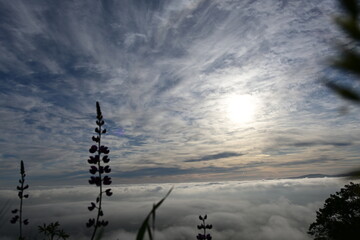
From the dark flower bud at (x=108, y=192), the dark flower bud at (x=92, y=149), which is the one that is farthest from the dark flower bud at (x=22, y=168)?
the dark flower bud at (x=108, y=192)

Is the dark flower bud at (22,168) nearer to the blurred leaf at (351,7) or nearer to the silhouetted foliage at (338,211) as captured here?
the blurred leaf at (351,7)

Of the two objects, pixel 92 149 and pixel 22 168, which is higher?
pixel 92 149

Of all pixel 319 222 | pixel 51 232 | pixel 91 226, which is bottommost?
pixel 319 222

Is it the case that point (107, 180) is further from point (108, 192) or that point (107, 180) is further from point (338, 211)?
point (338, 211)

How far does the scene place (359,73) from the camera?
1.00m

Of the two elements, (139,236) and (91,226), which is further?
(91,226)

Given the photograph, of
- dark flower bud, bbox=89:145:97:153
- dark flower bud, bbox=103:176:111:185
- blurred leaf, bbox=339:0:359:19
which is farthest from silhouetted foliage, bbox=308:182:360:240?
blurred leaf, bbox=339:0:359:19

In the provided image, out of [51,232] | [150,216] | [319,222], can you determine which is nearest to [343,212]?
[319,222]

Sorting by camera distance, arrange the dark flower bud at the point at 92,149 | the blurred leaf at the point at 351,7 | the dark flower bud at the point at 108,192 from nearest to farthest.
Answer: the blurred leaf at the point at 351,7
the dark flower bud at the point at 108,192
the dark flower bud at the point at 92,149

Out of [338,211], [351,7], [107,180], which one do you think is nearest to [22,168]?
[107,180]

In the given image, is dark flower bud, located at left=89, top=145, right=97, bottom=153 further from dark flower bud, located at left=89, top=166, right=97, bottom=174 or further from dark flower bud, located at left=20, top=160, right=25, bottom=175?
dark flower bud, located at left=20, top=160, right=25, bottom=175

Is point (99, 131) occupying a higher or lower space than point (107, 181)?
higher

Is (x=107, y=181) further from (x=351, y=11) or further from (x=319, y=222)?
(x=319, y=222)

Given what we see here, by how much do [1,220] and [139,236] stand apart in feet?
8.99
